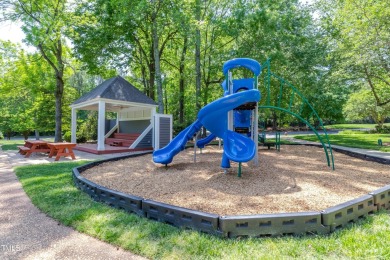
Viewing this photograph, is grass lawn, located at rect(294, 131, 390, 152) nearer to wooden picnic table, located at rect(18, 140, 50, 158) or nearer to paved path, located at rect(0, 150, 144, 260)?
paved path, located at rect(0, 150, 144, 260)

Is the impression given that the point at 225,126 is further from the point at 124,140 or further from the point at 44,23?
the point at 44,23

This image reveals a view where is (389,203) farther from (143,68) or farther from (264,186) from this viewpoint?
(143,68)

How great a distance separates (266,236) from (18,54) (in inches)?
745

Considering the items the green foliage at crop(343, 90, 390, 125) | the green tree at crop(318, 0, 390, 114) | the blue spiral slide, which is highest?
the green tree at crop(318, 0, 390, 114)

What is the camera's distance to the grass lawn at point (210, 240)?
2.36 meters

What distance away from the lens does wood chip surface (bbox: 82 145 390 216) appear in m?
3.67

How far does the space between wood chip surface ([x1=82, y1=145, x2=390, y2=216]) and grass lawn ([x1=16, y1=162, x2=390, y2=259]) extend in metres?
0.67

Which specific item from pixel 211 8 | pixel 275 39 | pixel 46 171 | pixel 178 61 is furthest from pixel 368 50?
pixel 46 171

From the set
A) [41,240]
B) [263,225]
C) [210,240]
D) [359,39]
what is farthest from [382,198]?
[359,39]

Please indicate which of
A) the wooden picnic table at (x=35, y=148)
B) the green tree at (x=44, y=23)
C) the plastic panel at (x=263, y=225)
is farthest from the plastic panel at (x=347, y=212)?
the green tree at (x=44, y=23)

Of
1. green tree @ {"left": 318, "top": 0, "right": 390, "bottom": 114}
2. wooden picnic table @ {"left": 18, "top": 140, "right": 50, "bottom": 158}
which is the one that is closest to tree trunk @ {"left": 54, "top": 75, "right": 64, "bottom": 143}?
wooden picnic table @ {"left": 18, "top": 140, "right": 50, "bottom": 158}

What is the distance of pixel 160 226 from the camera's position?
300 centimetres

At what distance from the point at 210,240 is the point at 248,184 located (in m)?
2.35

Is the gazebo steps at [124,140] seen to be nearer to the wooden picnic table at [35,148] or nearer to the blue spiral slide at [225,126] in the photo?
→ the wooden picnic table at [35,148]
